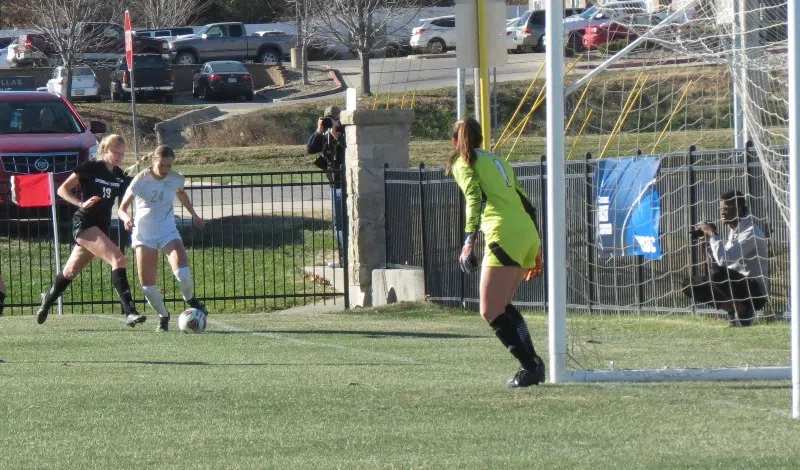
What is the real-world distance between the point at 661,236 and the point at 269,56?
45.5 meters

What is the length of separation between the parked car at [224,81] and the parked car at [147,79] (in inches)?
47.8

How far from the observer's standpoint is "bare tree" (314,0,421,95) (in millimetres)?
43719

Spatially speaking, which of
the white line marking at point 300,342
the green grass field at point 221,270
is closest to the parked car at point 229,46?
the green grass field at point 221,270

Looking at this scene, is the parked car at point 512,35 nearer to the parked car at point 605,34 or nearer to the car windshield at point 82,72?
the car windshield at point 82,72

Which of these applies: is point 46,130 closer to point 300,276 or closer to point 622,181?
point 300,276

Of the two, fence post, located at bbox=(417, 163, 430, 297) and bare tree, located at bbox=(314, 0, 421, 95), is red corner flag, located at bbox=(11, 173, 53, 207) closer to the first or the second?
fence post, located at bbox=(417, 163, 430, 297)

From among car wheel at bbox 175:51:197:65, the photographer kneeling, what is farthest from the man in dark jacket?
car wheel at bbox 175:51:197:65

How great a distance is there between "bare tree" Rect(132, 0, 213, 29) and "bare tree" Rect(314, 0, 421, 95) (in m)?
15.0

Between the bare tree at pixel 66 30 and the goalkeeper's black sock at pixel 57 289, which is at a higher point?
the bare tree at pixel 66 30

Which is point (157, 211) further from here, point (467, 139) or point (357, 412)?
point (357, 412)

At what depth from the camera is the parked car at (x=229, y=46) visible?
54.5 meters

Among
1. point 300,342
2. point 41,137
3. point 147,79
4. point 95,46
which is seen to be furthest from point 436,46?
point 300,342

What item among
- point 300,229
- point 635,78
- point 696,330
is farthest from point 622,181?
point 300,229

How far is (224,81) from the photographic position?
46312mm
